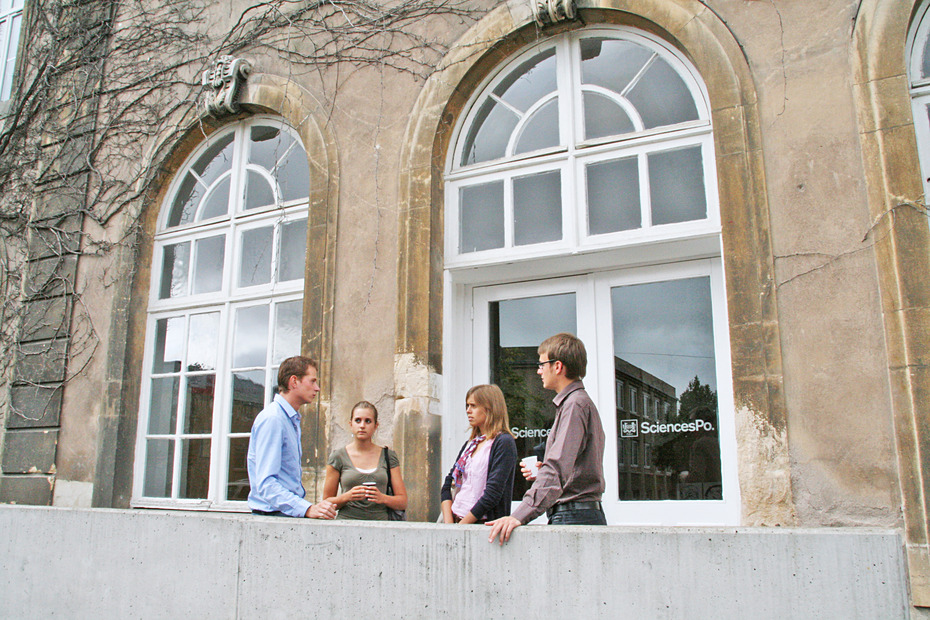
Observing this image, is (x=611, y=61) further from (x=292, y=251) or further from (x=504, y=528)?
(x=504, y=528)

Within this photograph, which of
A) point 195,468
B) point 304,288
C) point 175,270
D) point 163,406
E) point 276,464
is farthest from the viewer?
point 175,270

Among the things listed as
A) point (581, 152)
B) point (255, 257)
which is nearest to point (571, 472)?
point (581, 152)

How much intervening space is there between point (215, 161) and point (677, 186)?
4.05 m

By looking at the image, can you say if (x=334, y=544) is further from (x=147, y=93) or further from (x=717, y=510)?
(x=147, y=93)

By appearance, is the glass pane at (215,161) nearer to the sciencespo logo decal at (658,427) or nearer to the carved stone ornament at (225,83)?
the carved stone ornament at (225,83)

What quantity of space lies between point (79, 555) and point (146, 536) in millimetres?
540

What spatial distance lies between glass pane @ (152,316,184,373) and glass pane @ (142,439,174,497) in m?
0.62

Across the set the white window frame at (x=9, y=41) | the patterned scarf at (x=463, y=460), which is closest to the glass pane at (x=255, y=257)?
the patterned scarf at (x=463, y=460)

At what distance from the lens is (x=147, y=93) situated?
6785mm

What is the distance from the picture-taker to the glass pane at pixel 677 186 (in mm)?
4629

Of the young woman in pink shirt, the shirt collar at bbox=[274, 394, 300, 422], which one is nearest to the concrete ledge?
the young woman in pink shirt

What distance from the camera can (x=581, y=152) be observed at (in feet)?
16.4

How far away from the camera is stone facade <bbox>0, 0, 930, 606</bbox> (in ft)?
12.6

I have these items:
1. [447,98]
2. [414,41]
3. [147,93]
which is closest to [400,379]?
[447,98]
